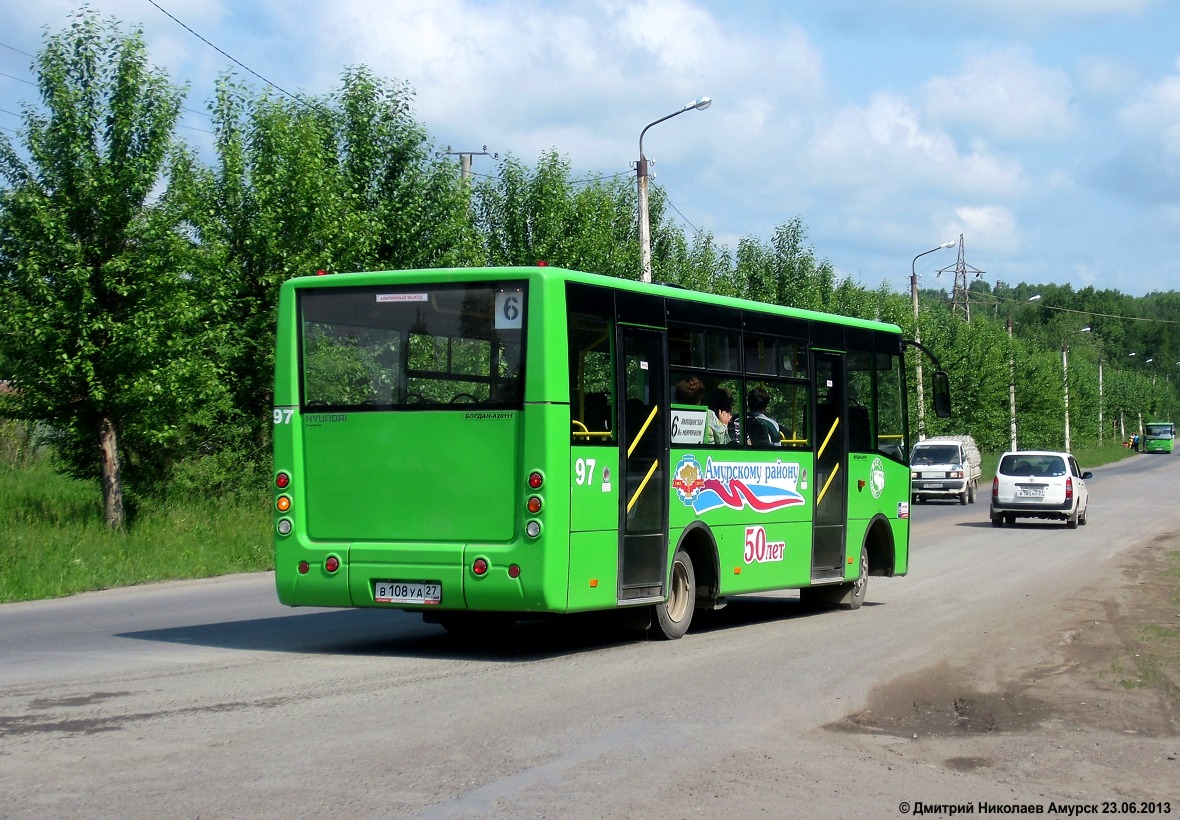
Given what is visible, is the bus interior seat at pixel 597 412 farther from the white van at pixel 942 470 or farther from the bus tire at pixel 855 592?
the white van at pixel 942 470

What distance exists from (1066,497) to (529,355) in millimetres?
26402

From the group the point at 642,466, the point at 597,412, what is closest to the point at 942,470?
the point at 642,466

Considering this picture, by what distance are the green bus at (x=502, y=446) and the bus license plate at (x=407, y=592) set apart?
14mm

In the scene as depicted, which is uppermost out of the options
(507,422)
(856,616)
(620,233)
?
(620,233)

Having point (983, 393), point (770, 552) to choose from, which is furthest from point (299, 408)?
point (983, 393)

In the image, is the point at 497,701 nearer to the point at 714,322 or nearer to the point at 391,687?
the point at 391,687

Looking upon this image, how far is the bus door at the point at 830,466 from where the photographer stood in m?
14.6

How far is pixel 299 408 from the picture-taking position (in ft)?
37.0

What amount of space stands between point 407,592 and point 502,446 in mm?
1374

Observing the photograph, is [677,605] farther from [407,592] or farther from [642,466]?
[407,592]

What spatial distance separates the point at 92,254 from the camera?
21234 millimetres

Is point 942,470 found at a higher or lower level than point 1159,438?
lower

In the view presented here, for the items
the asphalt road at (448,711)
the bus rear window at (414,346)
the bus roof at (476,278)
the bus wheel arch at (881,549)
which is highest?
the bus roof at (476,278)

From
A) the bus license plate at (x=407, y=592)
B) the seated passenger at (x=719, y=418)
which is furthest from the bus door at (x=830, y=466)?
the bus license plate at (x=407, y=592)
